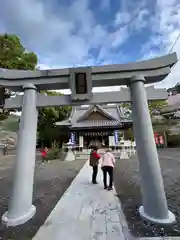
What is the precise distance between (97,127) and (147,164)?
17.8 m

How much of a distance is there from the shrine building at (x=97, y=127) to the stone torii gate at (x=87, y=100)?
55.4 feet

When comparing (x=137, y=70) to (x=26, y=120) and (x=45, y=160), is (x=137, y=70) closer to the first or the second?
(x=26, y=120)

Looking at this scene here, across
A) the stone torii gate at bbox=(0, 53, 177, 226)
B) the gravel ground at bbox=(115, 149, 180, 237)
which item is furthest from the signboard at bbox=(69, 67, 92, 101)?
the gravel ground at bbox=(115, 149, 180, 237)

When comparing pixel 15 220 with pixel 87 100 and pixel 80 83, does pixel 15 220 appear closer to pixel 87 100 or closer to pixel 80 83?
pixel 87 100

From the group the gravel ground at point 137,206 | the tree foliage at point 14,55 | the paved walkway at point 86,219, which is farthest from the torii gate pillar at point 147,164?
the tree foliage at point 14,55

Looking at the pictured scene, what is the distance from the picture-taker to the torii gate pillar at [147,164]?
12.0ft

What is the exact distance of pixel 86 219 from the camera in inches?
153

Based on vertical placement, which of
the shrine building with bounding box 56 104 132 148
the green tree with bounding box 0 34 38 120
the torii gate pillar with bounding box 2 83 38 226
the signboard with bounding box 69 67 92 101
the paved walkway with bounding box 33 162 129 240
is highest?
the green tree with bounding box 0 34 38 120

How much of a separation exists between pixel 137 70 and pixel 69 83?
181 cm

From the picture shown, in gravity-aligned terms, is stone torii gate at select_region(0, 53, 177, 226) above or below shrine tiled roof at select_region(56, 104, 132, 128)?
below

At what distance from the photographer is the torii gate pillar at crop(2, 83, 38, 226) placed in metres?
3.81

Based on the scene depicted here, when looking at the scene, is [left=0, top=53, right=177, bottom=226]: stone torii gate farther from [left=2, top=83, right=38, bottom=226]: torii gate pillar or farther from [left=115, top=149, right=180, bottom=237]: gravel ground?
[left=115, top=149, right=180, bottom=237]: gravel ground

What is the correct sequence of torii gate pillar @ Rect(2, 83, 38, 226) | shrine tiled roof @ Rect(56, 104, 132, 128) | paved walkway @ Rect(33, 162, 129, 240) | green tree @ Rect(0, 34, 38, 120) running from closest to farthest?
paved walkway @ Rect(33, 162, 129, 240) → torii gate pillar @ Rect(2, 83, 38, 226) → green tree @ Rect(0, 34, 38, 120) → shrine tiled roof @ Rect(56, 104, 132, 128)

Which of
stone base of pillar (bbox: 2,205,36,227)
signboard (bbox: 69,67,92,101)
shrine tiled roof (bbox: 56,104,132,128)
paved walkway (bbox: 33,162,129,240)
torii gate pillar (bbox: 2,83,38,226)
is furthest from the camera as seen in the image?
shrine tiled roof (bbox: 56,104,132,128)
